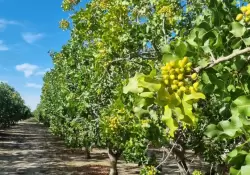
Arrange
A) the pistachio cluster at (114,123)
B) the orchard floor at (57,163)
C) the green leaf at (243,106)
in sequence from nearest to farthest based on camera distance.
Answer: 1. the green leaf at (243,106)
2. the pistachio cluster at (114,123)
3. the orchard floor at (57,163)

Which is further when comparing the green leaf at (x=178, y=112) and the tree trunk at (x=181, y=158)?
the tree trunk at (x=181, y=158)

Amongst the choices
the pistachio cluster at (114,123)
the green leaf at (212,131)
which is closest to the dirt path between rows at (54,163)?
the pistachio cluster at (114,123)

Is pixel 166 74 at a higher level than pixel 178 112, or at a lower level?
higher

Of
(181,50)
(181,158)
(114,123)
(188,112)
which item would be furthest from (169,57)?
(181,158)

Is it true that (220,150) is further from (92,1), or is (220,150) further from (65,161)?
(65,161)

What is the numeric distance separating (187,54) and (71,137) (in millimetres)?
19764

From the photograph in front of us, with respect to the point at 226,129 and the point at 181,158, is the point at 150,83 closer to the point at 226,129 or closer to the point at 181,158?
the point at 226,129

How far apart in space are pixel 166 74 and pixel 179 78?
0.06 m

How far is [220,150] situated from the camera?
8.34 m

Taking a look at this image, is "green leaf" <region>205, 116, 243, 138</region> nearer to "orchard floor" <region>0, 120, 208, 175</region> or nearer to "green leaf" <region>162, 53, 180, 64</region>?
"green leaf" <region>162, 53, 180, 64</region>

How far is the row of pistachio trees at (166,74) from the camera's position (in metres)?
1.65

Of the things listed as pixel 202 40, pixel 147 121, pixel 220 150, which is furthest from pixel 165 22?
pixel 202 40

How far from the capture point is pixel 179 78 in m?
1.58

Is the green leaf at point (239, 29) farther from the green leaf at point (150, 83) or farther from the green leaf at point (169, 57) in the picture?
the green leaf at point (150, 83)
